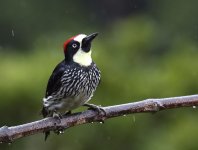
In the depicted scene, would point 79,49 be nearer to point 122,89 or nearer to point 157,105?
point 157,105

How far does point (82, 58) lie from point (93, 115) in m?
1.14

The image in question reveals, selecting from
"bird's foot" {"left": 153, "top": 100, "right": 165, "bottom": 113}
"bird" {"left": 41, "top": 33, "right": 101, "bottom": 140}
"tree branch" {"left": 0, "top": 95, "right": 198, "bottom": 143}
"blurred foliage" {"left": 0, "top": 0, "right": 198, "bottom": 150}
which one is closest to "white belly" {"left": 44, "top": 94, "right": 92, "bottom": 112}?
"bird" {"left": 41, "top": 33, "right": 101, "bottom": 140}

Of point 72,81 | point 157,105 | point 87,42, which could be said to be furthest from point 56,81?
point 157,105

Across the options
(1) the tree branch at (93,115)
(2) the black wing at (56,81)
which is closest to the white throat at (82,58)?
(2) the black wing at (56,81)

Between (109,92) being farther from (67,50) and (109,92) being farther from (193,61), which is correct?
(67,50)

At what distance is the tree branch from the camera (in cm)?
405

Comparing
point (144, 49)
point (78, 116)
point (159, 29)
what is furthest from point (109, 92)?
point (159, 29)

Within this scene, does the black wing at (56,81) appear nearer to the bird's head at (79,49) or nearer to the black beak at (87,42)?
the bird's head at (79,49)

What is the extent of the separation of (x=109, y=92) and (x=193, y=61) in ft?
3.75

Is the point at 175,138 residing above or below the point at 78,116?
below

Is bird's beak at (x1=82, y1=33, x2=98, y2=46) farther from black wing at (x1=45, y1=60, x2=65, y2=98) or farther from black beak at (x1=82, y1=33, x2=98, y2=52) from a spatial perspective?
black wing at (x1=45, y1=60, x2=65, y2=98)

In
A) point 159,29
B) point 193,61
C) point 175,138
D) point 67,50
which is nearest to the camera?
point 67,50

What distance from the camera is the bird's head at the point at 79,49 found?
17.7 feet

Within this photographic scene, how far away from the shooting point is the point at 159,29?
1421 cm
